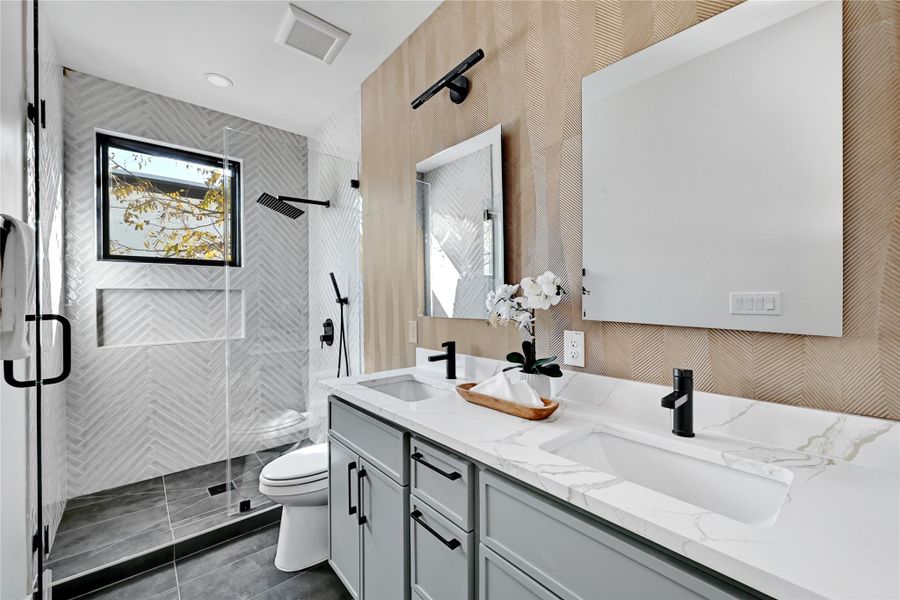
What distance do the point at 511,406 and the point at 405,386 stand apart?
799 mm

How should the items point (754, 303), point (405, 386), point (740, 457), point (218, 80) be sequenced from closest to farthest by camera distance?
point (740, 457), point (754, 303), point (405, 386), point (218, 80)

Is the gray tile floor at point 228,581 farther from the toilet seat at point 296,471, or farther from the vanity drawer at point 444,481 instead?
the vanity drawer at point 444,481

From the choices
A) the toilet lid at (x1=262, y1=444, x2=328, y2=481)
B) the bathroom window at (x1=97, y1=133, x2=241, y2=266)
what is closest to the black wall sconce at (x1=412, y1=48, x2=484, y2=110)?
the bathroom window at (x1=97, y1=133, x2=241, y2=266)

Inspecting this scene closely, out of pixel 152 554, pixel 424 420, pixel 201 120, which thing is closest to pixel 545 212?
pixel 424 420

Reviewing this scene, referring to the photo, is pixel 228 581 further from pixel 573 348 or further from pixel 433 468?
pixel 573 348

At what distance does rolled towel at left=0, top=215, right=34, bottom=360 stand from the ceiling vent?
1.55 m

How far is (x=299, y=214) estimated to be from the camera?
265 centimetres

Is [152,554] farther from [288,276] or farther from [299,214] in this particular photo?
[299,214]

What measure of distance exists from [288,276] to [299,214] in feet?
1.43

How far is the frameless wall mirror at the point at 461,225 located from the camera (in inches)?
64.7

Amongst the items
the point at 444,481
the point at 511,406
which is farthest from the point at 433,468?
the point at 511,406

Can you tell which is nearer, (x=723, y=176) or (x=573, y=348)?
(x=723, y=176)

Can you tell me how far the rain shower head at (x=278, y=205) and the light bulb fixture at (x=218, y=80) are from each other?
0.77 meters

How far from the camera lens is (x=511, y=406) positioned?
1.17m
